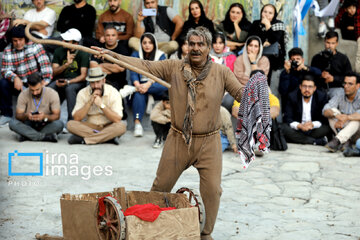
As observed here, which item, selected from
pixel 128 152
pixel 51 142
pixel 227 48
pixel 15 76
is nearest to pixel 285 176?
pixel 128 152

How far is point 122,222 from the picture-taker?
15.5 feet

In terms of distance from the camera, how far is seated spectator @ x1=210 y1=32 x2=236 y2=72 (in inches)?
414

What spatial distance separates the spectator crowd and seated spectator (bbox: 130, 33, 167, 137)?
17 millimetres

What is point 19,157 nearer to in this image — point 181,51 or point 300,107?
point 181,51

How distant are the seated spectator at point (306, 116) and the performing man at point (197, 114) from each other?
5.01m

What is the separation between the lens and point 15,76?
35.4ft

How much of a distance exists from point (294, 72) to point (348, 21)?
72.4 inches

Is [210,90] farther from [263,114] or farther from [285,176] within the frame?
[285,176]

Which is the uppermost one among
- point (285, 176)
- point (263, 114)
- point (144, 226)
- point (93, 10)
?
point (93, 10)

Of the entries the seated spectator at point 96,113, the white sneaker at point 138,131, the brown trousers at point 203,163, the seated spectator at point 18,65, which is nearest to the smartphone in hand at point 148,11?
the seated spectator at point 96,113

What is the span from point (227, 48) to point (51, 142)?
3.36 m

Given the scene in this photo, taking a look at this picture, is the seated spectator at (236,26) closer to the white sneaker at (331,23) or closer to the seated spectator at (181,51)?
the seated spectator at (181,51)

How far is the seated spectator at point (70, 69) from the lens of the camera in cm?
1067

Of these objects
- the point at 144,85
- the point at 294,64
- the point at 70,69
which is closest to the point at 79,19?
the point at 70,69
